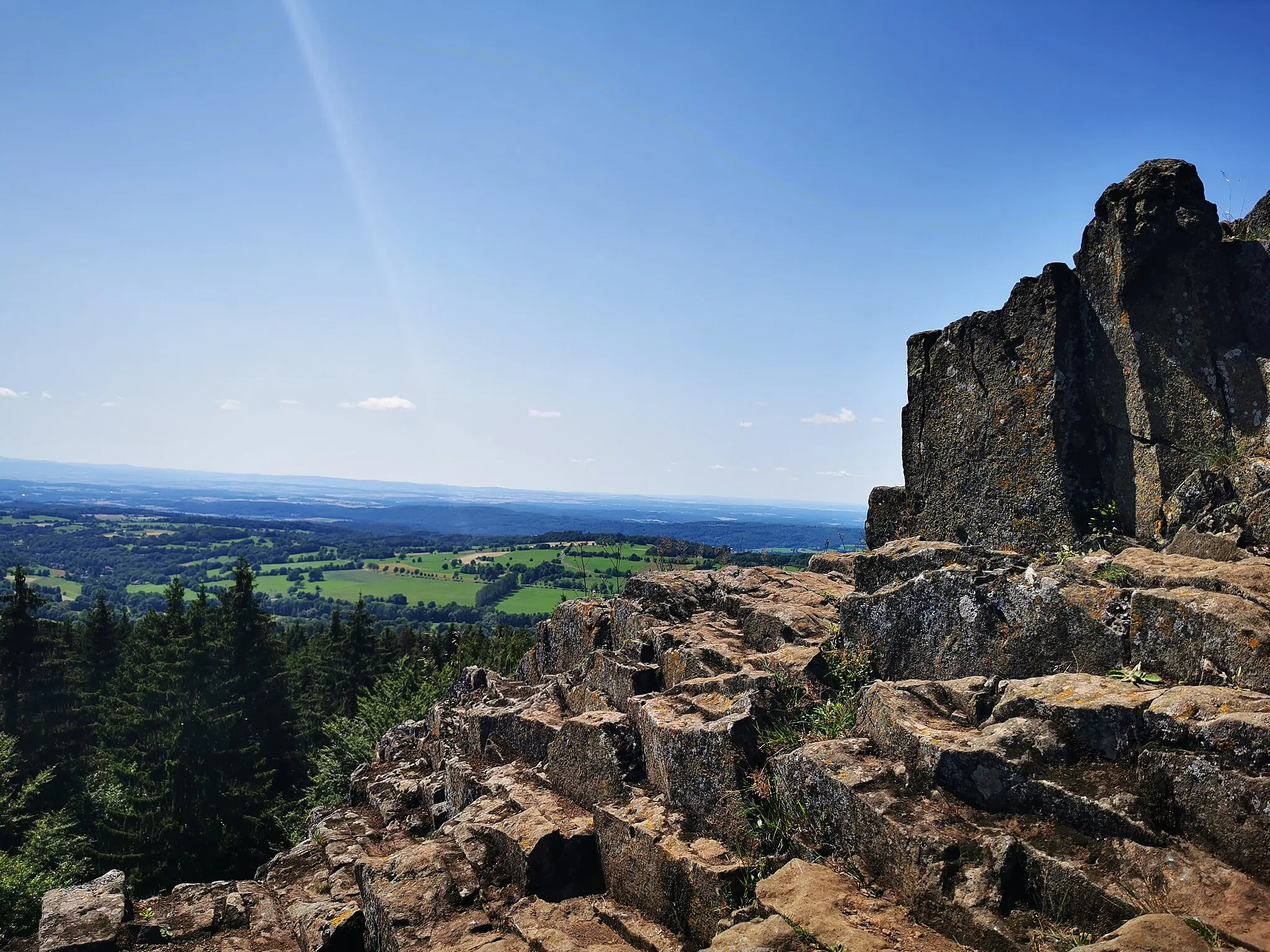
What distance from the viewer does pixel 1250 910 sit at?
5.02 m

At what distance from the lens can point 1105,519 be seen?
38.6 ft

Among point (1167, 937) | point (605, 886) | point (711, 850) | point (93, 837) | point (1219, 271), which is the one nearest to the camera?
point (1167, 937)

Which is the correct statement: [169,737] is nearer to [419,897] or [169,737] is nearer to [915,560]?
[419,897]

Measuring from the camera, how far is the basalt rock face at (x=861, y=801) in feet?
19.2

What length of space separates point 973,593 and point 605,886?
7.00m

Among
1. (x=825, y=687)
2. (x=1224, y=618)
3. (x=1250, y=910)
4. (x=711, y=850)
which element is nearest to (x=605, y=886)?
(x=711, y=850)

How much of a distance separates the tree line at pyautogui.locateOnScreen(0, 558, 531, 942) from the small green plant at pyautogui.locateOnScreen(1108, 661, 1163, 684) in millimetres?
27073

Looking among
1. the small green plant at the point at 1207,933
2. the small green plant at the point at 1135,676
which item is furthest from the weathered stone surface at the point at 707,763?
the small green plant at the point at 1207,933

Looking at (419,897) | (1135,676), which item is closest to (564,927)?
(419,897)

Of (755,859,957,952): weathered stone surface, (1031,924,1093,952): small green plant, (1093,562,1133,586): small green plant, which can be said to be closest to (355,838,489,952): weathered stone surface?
(755,859,957,952): weathered stone surface

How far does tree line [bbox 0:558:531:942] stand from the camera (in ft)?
98.7

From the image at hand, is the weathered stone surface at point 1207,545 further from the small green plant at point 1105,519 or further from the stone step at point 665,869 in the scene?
the stone step at point 665,869

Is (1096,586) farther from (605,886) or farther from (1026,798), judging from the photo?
(605,886)

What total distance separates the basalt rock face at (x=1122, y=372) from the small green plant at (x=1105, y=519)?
45 mm
